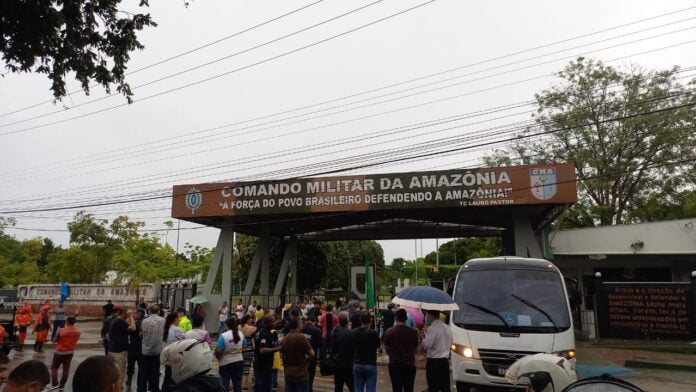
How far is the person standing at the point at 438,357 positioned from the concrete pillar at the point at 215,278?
50.3 feet

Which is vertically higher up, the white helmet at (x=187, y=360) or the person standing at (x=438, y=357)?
the white helmet at (x=187, y=360)

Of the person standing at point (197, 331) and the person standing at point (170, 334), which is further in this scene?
the person standing at point (170, 334)

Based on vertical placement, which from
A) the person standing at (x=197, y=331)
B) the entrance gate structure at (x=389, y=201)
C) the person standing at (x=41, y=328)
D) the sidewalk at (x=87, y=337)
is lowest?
the sidewalk at (x=87, y=337)

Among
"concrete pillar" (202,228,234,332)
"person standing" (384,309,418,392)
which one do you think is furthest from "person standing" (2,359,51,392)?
"concrete pillar" (202,228,234,332)

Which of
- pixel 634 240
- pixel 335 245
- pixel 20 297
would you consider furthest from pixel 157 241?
pixel 634 240

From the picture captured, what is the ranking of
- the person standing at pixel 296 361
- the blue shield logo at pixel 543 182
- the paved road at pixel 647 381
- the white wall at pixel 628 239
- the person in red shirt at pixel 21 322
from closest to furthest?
the person standing at pixel 296 361 → the paved road at pixel 647 381 → the person in red shirt at pixel 21 322 → the blue shield logo at pixel 543 182 → the white wall at pixel 628 239

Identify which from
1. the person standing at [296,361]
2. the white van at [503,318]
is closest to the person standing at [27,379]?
the person standing at [296,361]

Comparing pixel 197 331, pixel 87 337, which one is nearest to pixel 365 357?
pixel 197 331

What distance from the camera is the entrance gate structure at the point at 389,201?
17719 mm

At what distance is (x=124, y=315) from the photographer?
9.70 meters

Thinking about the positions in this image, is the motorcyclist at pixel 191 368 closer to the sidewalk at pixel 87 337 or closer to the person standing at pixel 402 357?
the person standing at pixel 402 357

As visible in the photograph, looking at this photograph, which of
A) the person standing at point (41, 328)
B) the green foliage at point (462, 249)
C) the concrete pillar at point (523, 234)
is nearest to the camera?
the person standing at point (41, 328)

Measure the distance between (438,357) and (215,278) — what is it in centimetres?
1626

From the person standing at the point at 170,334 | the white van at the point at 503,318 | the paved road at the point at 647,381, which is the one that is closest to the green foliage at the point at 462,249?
the paved road at the point at 647,381
